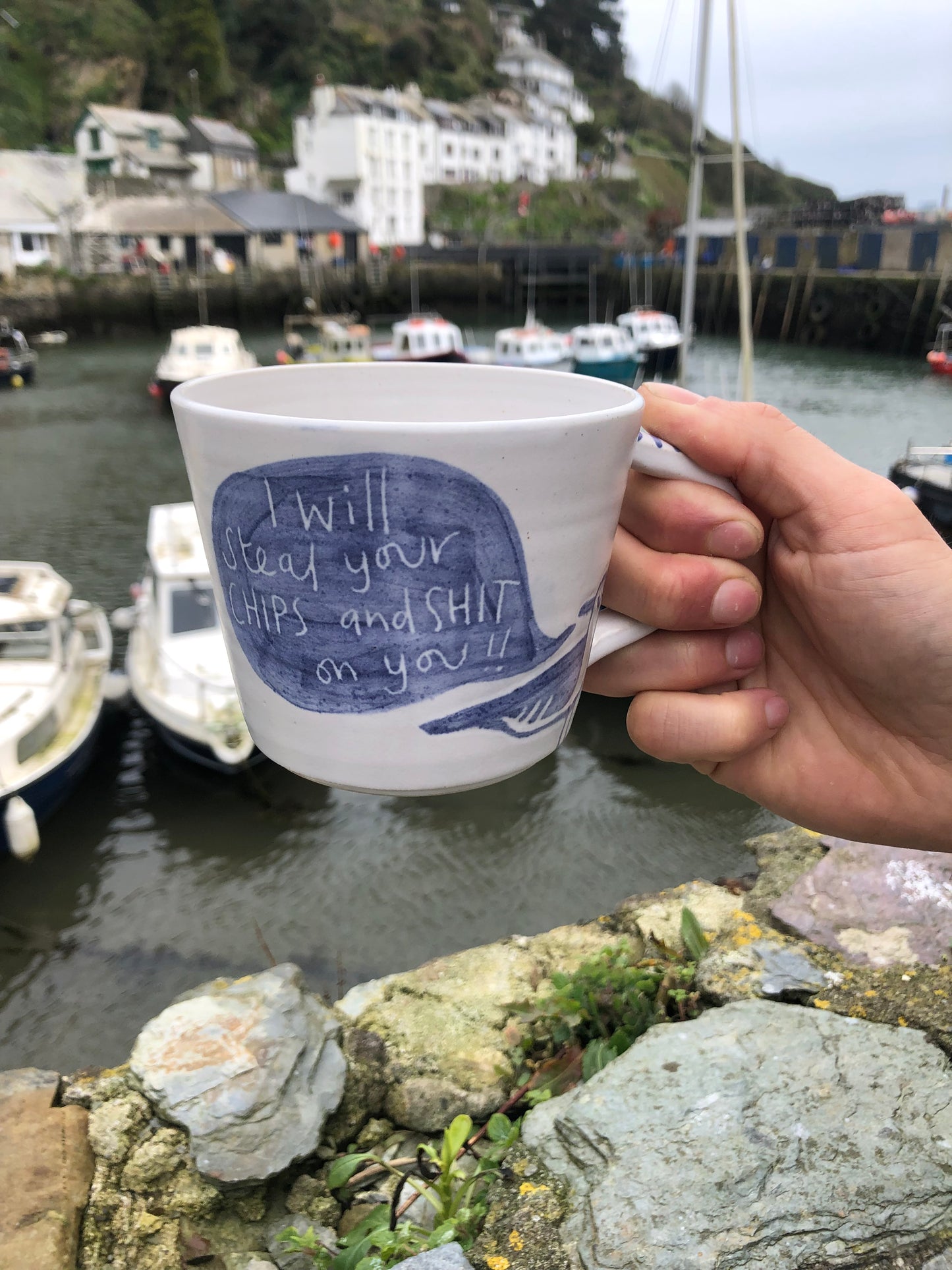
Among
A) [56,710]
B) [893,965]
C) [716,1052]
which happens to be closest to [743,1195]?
[716,1052]

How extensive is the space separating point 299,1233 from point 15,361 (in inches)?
825

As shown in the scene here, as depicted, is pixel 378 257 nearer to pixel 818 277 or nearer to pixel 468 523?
pixel 818 277

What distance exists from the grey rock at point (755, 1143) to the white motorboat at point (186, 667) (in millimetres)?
4615

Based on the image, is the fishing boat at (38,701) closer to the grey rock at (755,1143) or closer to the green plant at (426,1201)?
the green plant at (426,1201)

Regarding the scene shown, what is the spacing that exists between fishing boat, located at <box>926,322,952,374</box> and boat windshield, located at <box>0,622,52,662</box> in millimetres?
20261

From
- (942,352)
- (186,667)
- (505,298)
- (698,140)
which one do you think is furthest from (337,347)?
(505,298)

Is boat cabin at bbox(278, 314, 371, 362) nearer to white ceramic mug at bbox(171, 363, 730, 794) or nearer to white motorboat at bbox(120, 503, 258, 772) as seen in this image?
white motorboat at bbox(120, 503, 258, 772)

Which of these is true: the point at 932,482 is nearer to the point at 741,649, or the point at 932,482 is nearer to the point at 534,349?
the point at 741,649

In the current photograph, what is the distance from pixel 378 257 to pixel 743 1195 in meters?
33.4

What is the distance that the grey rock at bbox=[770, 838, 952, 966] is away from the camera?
2.35 meters

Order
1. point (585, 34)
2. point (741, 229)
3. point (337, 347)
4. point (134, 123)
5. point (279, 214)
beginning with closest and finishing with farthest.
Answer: point (741, 229), point (337, 347), point (279, 214), point (134, 123), point (585, 34)

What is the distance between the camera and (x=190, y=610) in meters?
6.70

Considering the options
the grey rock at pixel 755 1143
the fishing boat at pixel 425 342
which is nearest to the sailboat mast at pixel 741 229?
the grey rock at pixel 755 1143

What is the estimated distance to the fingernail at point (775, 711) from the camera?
1079 mm
